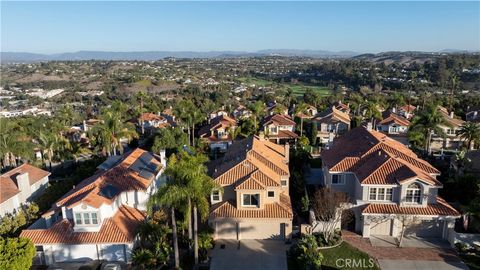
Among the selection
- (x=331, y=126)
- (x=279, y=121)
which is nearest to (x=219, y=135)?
(x=279, y=121)

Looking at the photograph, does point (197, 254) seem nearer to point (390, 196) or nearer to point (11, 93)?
point (390, 196)

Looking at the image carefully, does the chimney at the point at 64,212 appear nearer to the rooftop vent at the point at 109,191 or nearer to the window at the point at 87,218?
the window at the point at 87,218

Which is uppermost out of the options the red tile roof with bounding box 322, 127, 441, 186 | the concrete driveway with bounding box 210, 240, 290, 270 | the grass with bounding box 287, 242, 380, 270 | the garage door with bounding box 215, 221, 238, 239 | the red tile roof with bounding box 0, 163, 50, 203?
the red tile roof with bounding box 322, 127, 441, 186

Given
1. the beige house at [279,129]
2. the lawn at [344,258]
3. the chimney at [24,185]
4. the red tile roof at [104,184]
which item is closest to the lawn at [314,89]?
the beige house at [279,129]

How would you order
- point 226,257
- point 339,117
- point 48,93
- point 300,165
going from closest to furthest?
point 226,257, point 300,165, point 339,117, point 48,93

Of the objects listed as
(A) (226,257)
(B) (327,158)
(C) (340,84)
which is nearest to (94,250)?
(A) (226,257)

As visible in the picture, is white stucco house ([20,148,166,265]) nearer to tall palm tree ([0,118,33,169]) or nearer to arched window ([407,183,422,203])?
tall palm tree ([0,118,33,169])

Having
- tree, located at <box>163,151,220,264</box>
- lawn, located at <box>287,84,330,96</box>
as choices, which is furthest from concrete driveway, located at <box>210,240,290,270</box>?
lawn, located at <box>287,84,330,96</box>
